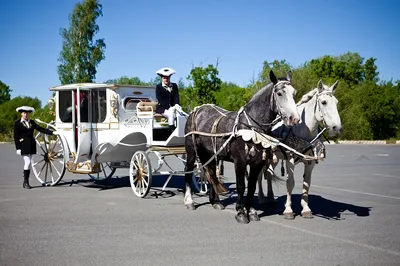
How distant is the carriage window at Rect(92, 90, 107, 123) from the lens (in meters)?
11.7

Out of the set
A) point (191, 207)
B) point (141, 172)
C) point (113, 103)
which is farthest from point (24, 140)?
point (191, 207)

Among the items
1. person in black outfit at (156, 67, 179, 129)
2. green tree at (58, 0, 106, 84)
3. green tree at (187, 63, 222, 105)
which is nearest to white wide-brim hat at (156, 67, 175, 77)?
person in black outfit at (156, 67, 179, 129)

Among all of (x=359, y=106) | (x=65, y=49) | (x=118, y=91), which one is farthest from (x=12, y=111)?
(x=118, y=91)

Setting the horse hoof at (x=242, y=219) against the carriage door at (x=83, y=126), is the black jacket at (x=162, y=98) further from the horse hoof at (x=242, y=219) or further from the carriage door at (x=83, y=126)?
the horse hoof at (x=242, y=219)

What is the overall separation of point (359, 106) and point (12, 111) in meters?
52.4

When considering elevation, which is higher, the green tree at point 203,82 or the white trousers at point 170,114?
the green tree at point 203,82

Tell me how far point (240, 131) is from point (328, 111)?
159cm

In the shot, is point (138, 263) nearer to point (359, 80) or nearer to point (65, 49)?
point (65, 49)

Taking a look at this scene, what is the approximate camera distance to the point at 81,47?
142 feet

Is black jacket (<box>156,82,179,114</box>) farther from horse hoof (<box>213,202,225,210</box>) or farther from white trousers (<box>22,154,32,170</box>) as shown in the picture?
white trousers (<box>22,154,32,170</box>)

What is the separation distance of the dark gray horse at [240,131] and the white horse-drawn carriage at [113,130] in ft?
3.43

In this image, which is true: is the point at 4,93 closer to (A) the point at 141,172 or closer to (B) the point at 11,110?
(B) the point at 11,110

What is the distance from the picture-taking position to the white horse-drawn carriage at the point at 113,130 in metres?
10.8

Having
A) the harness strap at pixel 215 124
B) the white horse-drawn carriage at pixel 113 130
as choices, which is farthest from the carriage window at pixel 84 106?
the harness strap at pixel 215 124
